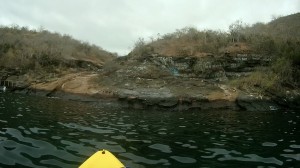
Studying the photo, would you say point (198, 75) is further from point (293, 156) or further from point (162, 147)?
point (293, 156)

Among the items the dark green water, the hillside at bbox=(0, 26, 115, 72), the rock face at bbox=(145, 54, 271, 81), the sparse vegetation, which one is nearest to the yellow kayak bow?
the dark green water

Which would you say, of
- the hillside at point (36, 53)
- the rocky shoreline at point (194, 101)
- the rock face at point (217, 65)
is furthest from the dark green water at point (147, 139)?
the hillside at point (36, 53)

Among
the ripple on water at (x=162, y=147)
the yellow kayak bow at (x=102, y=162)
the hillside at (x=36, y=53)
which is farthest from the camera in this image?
the hillside at (x=36, y=53)

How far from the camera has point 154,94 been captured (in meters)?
19.0

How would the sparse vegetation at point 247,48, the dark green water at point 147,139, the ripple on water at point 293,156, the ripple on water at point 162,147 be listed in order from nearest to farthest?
the dark green water at point 147,139 < the ripple on water at point 293,156 < the ripple on water at point 162,147 < the sparse vegetation at point 247,48

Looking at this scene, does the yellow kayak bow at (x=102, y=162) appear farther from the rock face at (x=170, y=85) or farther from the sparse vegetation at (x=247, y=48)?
the sparse vegetation at (x=247, y=48)

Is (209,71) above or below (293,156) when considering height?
above

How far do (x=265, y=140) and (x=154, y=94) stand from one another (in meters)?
9.77

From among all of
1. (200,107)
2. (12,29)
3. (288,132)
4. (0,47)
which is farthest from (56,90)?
(12,29)

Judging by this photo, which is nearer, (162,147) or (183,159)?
(183,159)

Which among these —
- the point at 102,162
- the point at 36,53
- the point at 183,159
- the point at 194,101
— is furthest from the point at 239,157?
the point at 36,53

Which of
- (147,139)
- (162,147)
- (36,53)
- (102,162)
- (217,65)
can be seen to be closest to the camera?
(102,162)

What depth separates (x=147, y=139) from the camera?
952 centimetres

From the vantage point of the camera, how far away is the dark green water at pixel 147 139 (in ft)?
23.8
